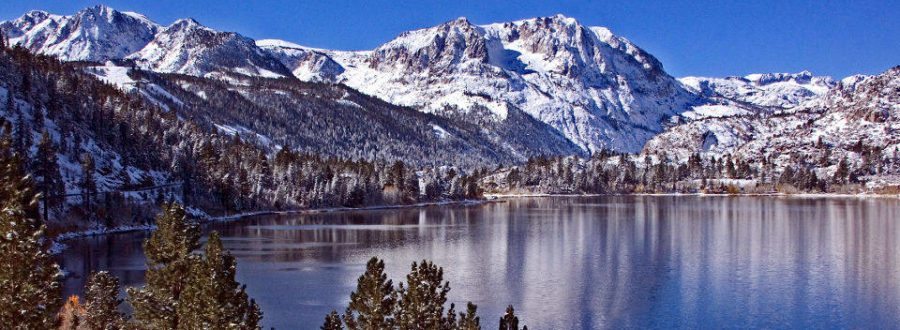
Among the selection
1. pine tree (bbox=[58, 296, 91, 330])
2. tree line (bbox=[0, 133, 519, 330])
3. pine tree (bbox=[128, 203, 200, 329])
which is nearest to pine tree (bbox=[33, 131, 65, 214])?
pine tree (bbox=[58, 296, 91, 330])

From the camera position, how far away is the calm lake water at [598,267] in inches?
2778

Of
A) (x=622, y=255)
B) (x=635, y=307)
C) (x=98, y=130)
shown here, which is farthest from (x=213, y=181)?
(x=635, y=307)

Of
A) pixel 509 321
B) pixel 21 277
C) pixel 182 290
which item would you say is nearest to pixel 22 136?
pixel 182 290

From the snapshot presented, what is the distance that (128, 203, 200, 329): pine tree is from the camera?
1594 inches

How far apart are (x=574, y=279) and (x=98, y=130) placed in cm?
13503

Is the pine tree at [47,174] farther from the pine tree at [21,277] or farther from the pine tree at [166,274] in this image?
the pine tree at [21,277]

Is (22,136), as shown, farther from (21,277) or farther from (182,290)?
(21,277)

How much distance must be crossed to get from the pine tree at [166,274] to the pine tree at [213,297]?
10.9 ft

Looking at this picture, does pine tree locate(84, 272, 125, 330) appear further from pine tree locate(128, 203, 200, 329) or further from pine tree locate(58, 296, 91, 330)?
pine tree locate(128, 203, 200, 329)

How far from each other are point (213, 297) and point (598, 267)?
235 feet

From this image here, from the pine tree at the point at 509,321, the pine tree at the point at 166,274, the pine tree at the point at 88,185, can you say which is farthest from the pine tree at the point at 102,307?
the pine tree at the point at 88,185

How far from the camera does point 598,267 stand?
100 meters

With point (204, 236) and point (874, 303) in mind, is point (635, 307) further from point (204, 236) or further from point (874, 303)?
point (204, 236)

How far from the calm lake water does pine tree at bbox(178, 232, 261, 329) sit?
28.8 meters
